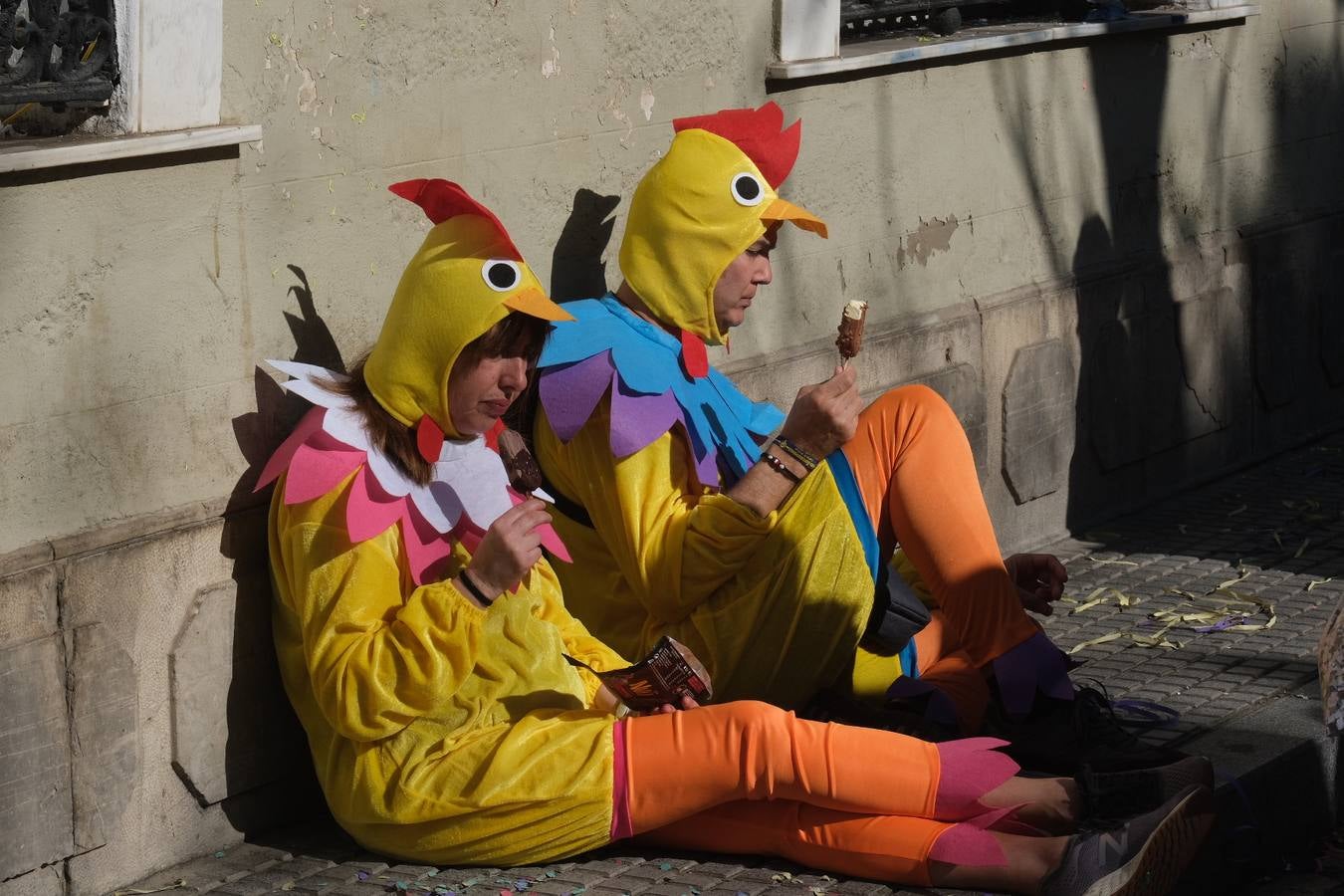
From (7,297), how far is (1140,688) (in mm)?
3048

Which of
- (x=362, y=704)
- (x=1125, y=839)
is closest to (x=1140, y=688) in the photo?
(x=1125, y=839)

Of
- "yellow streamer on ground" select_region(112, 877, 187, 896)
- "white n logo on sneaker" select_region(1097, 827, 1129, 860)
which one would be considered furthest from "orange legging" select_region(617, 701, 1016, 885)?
→ "yellow streamer on ground" select_region(112, 877, 187, 896)

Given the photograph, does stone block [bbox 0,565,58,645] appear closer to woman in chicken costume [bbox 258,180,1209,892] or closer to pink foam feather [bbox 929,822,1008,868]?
woman in chicken costume [bbox 258,180,1209,892]

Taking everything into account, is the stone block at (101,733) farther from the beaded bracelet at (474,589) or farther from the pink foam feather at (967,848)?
the pink foam feather at (967,848)

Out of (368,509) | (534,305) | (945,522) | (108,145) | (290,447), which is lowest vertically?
(945,522)

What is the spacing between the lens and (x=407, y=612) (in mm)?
3756

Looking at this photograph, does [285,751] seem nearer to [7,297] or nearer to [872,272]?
[7,297]

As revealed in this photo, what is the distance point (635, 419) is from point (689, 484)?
0.78 ft

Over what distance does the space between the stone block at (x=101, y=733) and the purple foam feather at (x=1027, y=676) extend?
6.54 feet

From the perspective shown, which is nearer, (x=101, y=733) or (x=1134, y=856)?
(x=1134, y=856)

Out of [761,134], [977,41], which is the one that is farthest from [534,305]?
[977,41]

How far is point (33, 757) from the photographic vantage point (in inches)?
150

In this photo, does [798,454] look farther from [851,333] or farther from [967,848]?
[967,848]

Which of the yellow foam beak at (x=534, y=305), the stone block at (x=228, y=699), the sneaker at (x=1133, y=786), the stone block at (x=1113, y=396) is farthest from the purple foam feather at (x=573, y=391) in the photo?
the stone block at (x=1113, y=396)
